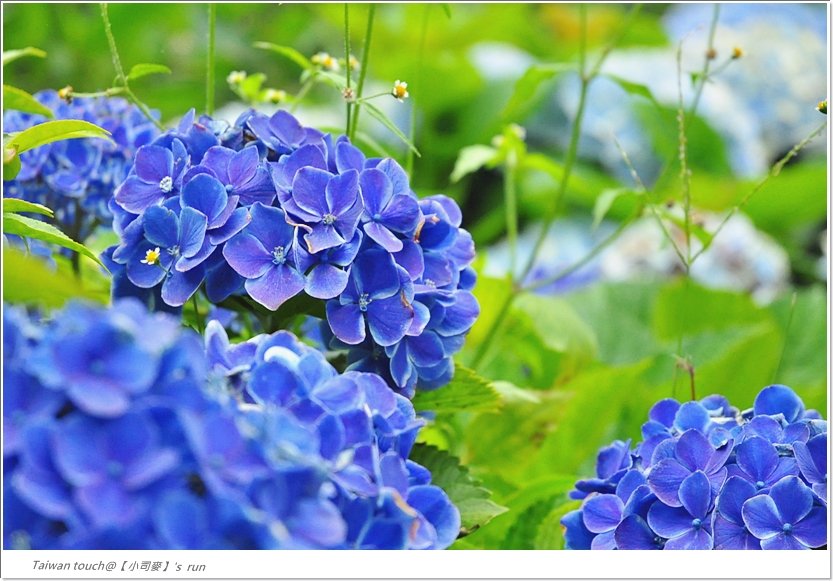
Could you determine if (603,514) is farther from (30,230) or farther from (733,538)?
(30,230)

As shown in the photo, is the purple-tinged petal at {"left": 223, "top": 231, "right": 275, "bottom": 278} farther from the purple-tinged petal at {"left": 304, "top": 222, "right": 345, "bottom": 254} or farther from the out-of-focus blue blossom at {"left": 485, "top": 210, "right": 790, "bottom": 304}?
the out-of-focus blue blossom at {"left": 485, "top": 210, "right": 790, "bottom": 304}

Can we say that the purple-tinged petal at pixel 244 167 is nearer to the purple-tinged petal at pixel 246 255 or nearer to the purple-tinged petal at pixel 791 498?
the purple-tinged petal at pixel 246 255

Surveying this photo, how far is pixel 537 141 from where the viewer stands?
2.42 m

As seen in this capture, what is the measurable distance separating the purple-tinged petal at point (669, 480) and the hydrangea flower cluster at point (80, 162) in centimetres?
57

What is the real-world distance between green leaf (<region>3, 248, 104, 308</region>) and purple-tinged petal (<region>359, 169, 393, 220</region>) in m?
0.25

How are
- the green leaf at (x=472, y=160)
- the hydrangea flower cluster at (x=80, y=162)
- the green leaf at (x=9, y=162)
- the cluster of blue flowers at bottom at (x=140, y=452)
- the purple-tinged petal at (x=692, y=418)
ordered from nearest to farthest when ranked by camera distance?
the cluster of blue flowers at bottom at (x=140, y=452) < the green leaf at (x=9, y=162) < the purple-tinged petal at (x=692, y=418) < the hydrangea flower cluster at (x=80, y=162) < the green leaf at (x=472, y=160)

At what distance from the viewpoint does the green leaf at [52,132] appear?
29.7 inches

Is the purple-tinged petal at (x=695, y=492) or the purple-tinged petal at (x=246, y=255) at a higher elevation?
the purple-tinged petal at (x=246, y=255)

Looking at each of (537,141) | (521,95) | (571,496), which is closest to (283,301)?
(571,496)

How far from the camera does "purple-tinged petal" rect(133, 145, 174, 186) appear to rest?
0.78 m

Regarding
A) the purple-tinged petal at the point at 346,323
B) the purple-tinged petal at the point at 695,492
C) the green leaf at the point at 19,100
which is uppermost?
the green leaf at the point at 19,100

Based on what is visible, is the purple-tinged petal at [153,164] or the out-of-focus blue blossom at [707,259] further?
the out-of-focus blue blossom at [707,259]

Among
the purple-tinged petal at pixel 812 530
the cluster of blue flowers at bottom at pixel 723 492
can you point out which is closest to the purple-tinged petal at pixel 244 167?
the cluster of blue flowers at bottom at pixel 723 492

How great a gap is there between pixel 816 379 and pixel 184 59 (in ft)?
5.48
